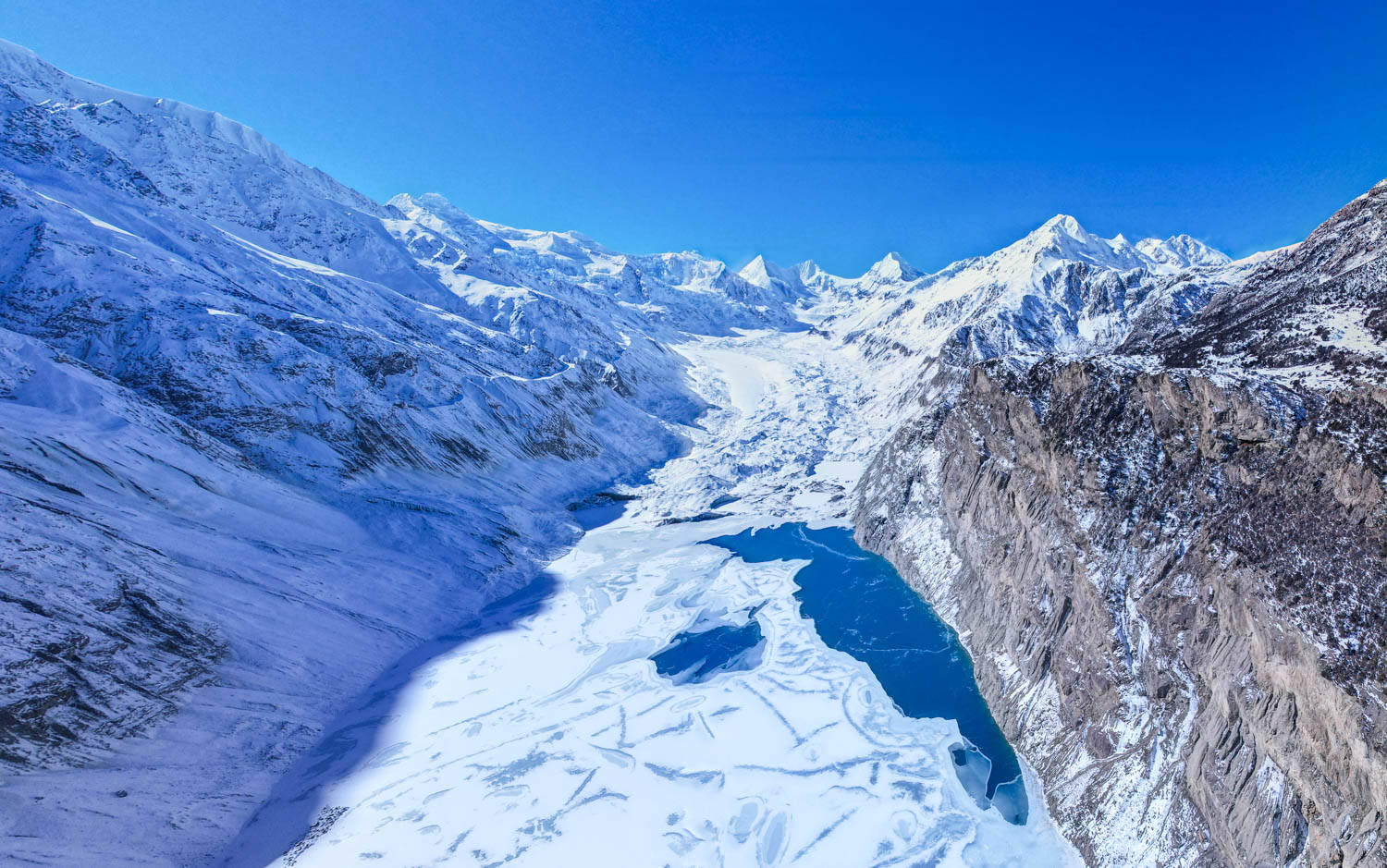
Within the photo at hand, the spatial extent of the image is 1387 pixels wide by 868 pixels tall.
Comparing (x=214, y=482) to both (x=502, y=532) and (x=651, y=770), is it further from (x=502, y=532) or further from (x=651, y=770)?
(x=651, y=770)

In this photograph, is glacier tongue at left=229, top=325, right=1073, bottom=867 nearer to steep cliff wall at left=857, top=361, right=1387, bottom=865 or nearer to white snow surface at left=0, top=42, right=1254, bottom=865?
white snow surface at left=0, top=42, right=1254, bottom=865

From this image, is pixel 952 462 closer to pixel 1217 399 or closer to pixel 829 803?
pixel 1217 399

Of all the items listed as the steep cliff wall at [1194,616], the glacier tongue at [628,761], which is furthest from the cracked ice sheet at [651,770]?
the steep cliff wall at [1194,616]

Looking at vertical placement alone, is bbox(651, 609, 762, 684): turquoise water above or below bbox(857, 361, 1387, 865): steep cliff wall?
below

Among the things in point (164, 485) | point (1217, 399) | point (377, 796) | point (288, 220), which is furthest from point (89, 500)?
point (288, 220)

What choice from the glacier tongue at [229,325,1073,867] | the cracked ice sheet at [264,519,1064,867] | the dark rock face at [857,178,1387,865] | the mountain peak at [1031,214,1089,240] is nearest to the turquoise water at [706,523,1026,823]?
the glacier tongue at [229,325,1073,867]
